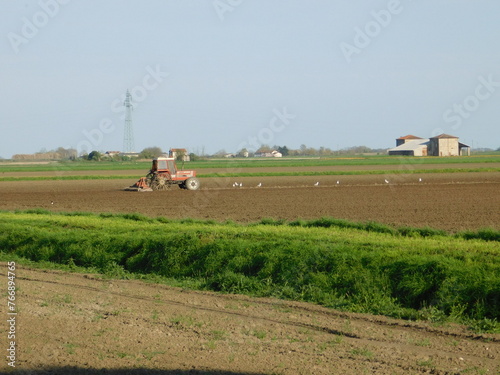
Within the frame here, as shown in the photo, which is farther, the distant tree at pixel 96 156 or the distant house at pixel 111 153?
the distant house at pixel 111 153

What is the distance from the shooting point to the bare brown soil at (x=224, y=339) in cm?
766

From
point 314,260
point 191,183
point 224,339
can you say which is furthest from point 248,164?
point 224,339

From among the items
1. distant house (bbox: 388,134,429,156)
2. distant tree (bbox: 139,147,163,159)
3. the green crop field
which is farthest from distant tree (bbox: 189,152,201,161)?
the green crop field

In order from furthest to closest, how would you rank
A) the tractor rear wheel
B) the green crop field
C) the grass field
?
the grass field → the tractor rear wheel → the green crop field

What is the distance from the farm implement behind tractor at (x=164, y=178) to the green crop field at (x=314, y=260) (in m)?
24.5

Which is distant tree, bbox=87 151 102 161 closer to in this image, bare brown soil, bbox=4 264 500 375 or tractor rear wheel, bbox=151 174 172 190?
tractor rear wheel, bbox=151 174 172 190

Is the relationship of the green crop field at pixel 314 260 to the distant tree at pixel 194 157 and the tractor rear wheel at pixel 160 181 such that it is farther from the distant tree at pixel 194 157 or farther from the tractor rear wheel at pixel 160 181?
the distant tree at pixel 194 157

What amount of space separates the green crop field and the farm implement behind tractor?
24491 millimetres

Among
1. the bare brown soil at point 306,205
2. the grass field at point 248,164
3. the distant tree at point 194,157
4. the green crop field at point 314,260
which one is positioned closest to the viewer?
the green crop field at point 314,260

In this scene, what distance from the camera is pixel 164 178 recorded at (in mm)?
44906

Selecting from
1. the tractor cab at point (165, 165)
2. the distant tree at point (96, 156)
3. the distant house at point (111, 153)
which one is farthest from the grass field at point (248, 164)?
the tractor cab at point (165, 165)

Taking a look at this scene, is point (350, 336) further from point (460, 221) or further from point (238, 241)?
point (460, 221)

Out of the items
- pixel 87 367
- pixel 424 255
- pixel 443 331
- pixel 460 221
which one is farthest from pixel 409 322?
pixel 460 221

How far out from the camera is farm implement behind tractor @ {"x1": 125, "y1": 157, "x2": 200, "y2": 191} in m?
44.8
